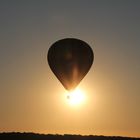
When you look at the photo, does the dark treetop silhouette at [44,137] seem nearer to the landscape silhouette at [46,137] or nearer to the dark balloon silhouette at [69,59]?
the landscape silhouette at [46,137]

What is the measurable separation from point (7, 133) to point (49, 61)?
2321cm

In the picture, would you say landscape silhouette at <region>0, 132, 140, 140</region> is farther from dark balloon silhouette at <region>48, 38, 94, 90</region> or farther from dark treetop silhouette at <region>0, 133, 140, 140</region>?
dark balloon silhouette at <region>48, 38, 94, 90</region>

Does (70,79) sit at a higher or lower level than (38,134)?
lower

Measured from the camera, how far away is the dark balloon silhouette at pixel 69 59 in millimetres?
60250

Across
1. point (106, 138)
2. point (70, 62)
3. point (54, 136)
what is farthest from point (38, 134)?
point (70, 62)

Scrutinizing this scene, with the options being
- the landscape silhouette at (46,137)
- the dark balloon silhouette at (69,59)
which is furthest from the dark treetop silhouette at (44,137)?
the dark balloon silhouette at (69,59)

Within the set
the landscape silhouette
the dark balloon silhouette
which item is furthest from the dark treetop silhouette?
the dark balloon silhouette

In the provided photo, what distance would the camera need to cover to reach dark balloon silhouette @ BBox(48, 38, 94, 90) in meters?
60.2

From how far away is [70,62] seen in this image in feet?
200

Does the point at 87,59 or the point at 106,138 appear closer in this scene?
the point at 87,59

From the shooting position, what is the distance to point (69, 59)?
200ft

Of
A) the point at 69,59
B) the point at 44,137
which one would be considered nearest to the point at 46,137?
the point at 44,137

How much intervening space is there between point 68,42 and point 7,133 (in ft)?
81.2

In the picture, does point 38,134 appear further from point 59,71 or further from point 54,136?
point 59,71
